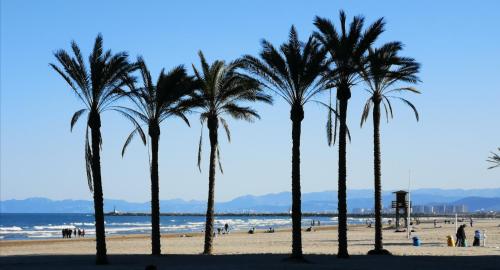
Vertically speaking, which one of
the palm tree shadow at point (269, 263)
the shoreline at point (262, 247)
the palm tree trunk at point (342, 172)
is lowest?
the shoreline at point (262, 247)

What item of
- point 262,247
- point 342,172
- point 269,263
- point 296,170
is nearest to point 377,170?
point 342,172

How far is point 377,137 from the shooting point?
33875mm

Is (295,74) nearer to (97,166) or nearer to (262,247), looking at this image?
(97,166)

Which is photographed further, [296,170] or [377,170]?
[377,170]

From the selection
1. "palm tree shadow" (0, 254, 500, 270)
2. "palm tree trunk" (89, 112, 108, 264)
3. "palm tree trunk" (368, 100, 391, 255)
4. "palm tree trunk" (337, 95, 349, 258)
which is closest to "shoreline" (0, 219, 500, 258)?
"palm tree trunk" (368, 100, 391, 255)

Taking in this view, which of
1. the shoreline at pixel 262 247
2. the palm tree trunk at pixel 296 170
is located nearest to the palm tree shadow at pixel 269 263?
the palm tree trunk at pixel 296 170

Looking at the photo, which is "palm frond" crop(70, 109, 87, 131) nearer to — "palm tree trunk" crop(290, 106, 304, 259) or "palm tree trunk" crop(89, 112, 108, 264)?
"palm tree trunk" crop(89, 112, 108, 264)

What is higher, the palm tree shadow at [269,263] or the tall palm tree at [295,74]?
the tall palm tree at [295,74]

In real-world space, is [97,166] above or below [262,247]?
above

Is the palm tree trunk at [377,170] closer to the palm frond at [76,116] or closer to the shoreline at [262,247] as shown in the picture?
the shoreline at [262,247]

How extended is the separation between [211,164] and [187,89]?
18.3 ft

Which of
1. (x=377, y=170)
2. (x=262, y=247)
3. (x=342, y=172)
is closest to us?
(x=342, y=172)

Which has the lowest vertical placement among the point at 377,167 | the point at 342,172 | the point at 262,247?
the point at 262,247

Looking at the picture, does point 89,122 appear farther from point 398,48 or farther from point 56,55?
point 398,48
